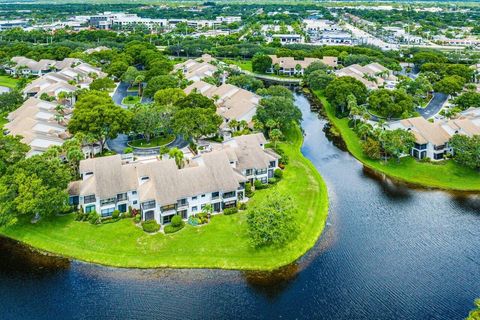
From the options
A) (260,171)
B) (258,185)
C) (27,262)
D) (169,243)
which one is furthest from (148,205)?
(260,171)

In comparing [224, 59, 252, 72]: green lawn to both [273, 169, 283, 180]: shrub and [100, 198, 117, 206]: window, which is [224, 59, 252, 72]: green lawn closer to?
[273, 169, 283, 180]: shrub

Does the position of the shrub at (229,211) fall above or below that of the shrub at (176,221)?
below

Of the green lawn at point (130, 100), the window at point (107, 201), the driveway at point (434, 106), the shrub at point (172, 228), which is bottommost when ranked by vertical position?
the driveway at point (434, 106)

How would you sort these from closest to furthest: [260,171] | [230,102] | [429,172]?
[260,171] < [429,172] < [230,102]

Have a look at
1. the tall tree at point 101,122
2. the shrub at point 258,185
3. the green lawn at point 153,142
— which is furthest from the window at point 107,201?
the green lawn at point 153,142

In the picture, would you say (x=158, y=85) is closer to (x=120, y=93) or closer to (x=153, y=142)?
(x=120, y=93)

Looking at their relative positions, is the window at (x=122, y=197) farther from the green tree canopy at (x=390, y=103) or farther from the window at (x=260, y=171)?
Answer: the green tree canopy at (x=390, y=103)
